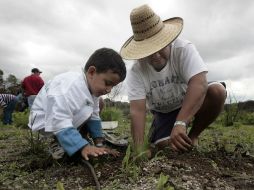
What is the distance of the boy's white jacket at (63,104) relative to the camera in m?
2.90

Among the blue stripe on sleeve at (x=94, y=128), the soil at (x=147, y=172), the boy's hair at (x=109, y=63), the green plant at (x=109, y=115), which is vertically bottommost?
the green plant at (x=109, y=115)

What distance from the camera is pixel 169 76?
335 centimetres

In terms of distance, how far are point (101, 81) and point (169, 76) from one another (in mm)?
600

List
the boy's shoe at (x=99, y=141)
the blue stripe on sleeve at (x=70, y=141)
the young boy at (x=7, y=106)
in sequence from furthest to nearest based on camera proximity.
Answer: the young boy at (x=7, y=106) < the boy's shoe at (x=99, y=141) < the blue stripe on sleeve at (x=70, y=141)

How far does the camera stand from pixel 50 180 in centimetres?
262

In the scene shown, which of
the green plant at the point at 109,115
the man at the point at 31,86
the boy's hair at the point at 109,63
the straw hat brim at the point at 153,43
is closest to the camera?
the straw hat brim at the point at 153,43

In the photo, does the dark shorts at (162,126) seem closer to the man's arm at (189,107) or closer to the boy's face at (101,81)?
the man's arm at (189,107)

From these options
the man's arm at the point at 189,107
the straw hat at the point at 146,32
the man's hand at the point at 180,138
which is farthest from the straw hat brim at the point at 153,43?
the man's hand at the point at 180,138

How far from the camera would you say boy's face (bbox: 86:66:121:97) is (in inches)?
121

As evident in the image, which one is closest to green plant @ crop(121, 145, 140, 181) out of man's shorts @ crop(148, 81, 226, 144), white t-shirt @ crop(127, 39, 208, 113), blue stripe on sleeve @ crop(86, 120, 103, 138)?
white t-shirt @ crop(127, 39, 208, 113)

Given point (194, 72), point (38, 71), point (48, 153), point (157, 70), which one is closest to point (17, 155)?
point (48, 153)

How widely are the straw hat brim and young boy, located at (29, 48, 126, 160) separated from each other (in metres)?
0.11

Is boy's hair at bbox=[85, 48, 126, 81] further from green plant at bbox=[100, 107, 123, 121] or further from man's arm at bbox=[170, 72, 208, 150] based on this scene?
green plant at bbox=[100, 107, 123, 121]

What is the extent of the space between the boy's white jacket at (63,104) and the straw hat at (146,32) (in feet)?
1.39
